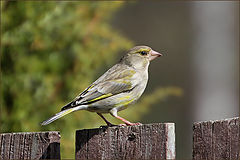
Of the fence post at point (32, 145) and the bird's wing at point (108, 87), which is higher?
the bird's wing at point (108, 87)

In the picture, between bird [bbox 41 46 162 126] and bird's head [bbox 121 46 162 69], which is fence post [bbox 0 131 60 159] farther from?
bird's head [bbox 121 46 162 69]

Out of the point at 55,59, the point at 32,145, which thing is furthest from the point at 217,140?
the point at 55,59

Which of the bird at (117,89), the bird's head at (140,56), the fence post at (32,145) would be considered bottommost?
the fence post at (32,145)

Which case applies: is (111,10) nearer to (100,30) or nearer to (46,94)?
(100,30)

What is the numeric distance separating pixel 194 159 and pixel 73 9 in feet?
10.1

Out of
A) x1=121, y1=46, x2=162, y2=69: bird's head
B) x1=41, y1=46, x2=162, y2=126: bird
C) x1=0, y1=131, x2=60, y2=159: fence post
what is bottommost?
x1=0, y1=131, x2=60, y2=159: fence post

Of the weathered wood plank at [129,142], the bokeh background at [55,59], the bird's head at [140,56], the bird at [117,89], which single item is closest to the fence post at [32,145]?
the weathered wood plank at [129,142]

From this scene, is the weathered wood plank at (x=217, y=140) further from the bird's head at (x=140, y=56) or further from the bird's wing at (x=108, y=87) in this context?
the bird's head at (x=140, y=56)

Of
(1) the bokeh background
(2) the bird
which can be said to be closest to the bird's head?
(2) the bird

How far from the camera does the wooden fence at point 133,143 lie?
2.94 m

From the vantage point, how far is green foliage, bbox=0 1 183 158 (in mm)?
5191

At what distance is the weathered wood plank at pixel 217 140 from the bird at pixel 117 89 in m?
1.32

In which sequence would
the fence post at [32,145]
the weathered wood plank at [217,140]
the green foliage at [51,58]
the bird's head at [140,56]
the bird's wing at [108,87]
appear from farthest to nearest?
the bird's head at [140,56]
the green foliage at [51,58]
the bird's wing at [108,87]
the fence post at [32,145]
the weathered wood plank at [217,140]

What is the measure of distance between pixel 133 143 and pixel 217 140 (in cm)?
55
